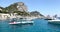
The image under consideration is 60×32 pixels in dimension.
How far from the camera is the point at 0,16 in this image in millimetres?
150375

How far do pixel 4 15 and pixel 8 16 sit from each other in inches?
214

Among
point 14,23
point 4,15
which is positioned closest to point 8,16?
point 4,15

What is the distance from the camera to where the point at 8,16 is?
157 m

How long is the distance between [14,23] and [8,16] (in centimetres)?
9085

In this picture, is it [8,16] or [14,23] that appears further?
[8,16]

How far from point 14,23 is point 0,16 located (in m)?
85.8

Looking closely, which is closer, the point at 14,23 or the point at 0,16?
the point at 14,23

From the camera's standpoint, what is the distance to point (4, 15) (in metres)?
153

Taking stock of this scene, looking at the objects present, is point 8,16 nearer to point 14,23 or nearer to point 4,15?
point 4,15

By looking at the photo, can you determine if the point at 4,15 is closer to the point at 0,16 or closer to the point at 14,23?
the point at 0,16

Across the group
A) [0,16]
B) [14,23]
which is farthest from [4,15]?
[14,23]

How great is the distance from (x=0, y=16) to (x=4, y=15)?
4815mm

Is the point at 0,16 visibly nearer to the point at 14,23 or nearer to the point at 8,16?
the point at 8,16
